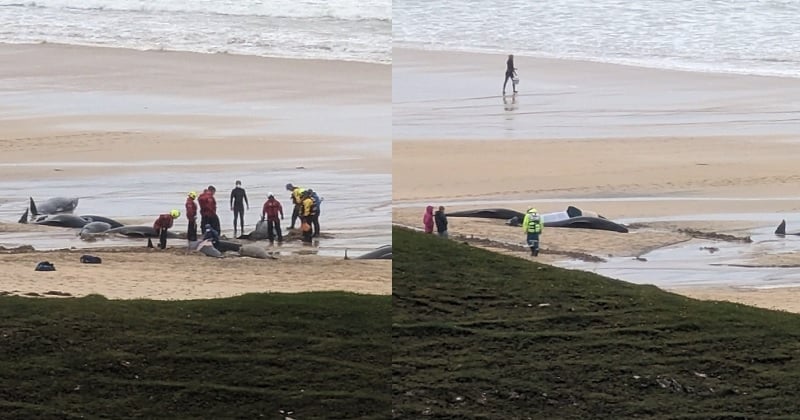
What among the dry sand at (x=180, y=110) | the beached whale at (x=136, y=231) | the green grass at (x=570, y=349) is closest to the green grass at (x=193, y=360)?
the green grass at (x=570, y=349)

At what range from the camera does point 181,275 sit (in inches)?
595

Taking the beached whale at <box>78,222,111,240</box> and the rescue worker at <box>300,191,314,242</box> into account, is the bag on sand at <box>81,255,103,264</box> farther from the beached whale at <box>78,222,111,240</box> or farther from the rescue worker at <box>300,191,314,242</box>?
the rescue worker at <box>300,191,314,242</box>

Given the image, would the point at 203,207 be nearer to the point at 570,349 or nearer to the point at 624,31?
the point at 570,349

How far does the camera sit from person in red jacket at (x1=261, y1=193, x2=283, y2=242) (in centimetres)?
1639

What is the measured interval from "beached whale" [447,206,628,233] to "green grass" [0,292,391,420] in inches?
260

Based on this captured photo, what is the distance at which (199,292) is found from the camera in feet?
A: 45.7

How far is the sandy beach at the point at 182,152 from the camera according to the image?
15289mm

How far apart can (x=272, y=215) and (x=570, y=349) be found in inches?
257

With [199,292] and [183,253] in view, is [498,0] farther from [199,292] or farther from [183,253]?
[199,292]

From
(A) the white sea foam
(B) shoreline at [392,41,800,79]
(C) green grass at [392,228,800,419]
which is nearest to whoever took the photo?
(C) green grass at [392,228,800,419]

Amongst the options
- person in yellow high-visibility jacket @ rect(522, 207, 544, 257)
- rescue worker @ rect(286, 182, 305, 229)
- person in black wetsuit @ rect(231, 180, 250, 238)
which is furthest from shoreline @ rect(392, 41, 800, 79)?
person in yellow high-visibility jacket @ rect(522, 207, 544, 257)

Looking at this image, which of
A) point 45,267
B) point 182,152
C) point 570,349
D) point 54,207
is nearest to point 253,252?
point 45,267

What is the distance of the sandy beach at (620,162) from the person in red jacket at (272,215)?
153cm

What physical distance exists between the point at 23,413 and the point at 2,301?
1.67 metres
